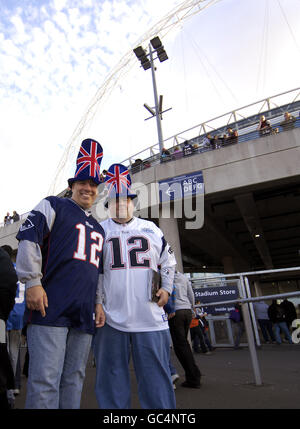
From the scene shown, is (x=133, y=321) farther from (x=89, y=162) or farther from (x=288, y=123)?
(x=288, y=123)

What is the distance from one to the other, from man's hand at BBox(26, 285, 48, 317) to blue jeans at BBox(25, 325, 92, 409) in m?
0.13

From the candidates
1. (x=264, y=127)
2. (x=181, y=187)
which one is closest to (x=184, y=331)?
(x=181, y=187)

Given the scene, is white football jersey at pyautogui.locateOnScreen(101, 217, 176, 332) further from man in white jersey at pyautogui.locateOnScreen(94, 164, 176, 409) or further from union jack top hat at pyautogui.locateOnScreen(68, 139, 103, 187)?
union jack top hat at pyautogui.locateOnScreen(68, 139, 103, 187)

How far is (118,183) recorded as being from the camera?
2881mm

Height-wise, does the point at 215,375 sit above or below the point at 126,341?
below

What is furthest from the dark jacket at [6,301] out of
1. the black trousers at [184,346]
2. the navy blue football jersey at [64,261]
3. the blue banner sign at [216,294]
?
the blue banner sign at [216,294]

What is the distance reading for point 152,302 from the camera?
245 centimetres

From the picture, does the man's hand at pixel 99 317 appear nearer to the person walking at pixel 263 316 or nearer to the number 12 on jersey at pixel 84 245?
the number 12 on jersey at pixel 84 245

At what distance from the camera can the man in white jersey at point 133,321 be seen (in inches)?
89.4

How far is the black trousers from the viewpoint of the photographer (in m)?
4.36

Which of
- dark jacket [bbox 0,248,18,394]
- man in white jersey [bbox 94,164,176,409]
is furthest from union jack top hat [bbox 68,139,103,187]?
dark jacket [bbox 0,248,18,394]
